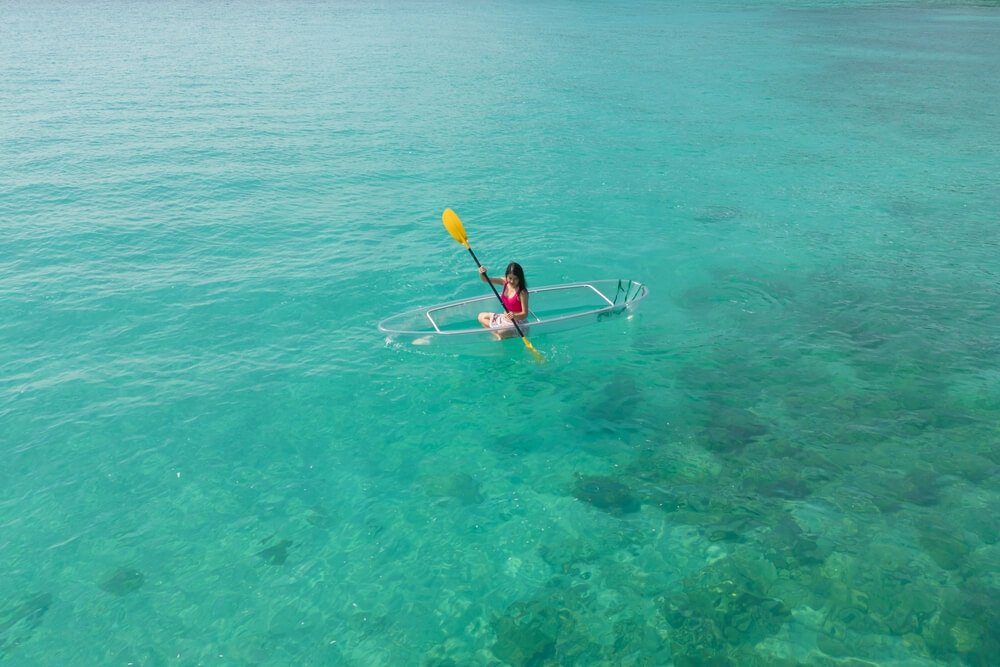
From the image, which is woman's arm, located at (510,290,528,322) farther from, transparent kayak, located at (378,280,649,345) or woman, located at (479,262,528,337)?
transparent kayak, located at (378,280,649,345)

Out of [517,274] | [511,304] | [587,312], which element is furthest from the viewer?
[587,312]

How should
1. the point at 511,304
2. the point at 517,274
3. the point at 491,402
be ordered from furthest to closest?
the point at 511,304 → the point at 517,274 → the point at 491,402

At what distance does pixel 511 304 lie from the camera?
58.9 ft

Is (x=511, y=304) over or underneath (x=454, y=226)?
underneath

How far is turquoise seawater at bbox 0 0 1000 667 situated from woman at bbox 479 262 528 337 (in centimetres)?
89

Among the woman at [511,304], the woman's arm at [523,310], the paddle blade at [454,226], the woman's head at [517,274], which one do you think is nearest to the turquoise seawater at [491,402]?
the woman at [511,304]

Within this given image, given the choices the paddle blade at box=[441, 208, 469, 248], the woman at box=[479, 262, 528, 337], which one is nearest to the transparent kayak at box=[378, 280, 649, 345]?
the woman at box=[479, 262, 528, 337]

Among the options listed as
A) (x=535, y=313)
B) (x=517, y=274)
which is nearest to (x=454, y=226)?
(x=517, y=274)

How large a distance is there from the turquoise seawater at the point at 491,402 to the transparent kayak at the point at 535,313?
1.82 ft

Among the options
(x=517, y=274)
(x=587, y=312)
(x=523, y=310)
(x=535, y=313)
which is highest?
(x=517, y=274)

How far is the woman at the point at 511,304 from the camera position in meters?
17.3

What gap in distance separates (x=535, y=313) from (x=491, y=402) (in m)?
3.83

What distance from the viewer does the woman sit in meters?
17.3

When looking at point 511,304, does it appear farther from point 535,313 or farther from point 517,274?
point 535,313
